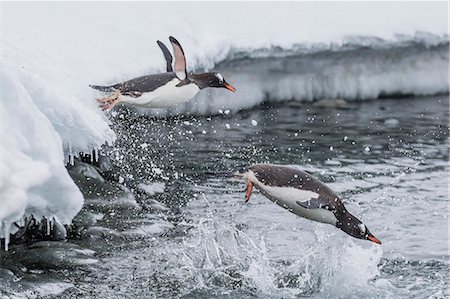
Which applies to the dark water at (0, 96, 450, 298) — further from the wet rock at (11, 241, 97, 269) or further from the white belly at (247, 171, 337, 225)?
the white belly at (247, 171, 337, 225)

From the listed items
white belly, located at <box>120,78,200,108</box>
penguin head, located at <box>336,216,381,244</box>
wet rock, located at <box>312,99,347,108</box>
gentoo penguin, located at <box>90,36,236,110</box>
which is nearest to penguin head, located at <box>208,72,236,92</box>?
gentoo penguin, located at <box>90,36,236,110</box>

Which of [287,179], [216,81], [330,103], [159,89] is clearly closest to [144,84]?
[159,89]

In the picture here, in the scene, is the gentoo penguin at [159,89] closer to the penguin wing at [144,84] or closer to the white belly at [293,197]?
the penguin wing at [144,84]

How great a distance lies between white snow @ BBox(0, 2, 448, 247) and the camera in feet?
16.9

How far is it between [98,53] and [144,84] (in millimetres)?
3816

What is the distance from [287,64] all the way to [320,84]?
0.70 meters

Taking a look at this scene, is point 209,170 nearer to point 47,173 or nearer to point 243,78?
point 243,78

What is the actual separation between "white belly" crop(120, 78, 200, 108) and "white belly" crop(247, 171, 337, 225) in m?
0.67

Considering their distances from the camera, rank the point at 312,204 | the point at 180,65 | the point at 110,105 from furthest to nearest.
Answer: the point at 180,65, the point at 312,204, the point at 110,105

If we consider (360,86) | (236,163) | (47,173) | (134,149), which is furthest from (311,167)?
(47,173)

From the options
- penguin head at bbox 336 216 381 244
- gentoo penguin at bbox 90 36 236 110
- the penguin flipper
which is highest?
gentoo penguin at bbox 90 36 236 110

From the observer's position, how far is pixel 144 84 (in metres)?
6.21

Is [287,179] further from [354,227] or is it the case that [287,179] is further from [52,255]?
[52,255]

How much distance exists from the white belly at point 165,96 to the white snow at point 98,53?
1.67 ft
